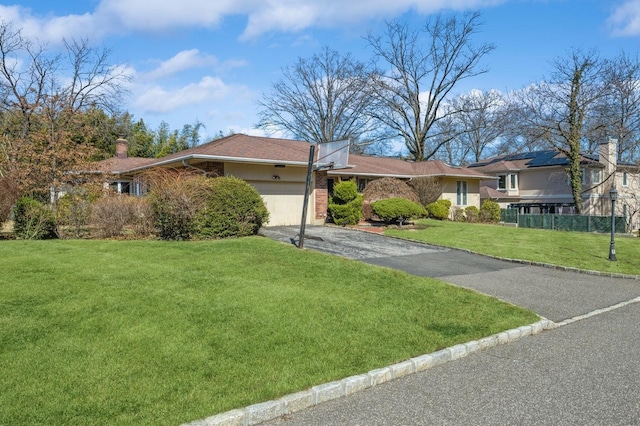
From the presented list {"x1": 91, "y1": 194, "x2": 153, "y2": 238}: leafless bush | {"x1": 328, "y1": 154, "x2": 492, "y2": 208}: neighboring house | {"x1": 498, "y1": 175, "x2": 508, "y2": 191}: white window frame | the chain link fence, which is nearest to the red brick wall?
{"x1": 328, "y1": 154, "x2": 492, "y2": 208}: neighboring house

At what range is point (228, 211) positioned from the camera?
42.7ft

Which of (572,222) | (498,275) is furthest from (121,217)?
(572,222)

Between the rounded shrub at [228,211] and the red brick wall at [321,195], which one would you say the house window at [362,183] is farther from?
the rounded shrub at [228,211]

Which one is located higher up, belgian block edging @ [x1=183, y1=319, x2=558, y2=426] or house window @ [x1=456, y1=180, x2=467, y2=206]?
house window @ [x1=456, y1=180, x2=467, y2=206]

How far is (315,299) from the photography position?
6.93 m

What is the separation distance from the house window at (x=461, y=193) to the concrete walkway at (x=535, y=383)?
2187 cm

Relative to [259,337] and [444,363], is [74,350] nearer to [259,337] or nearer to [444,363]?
[259,337]

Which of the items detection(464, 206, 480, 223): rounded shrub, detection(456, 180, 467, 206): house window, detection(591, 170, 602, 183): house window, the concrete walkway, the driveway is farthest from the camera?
detection(591, 170, 602, 183): house window

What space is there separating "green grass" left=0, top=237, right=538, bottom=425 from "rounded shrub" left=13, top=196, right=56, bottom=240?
3.53m

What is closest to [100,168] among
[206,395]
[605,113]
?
[206,395]

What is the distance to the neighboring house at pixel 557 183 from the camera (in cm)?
3472

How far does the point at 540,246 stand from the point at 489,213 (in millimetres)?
14314

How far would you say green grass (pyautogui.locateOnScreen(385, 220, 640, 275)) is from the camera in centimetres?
1262

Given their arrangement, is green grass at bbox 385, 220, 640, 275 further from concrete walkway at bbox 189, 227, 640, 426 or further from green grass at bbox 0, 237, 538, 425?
green grass at bbox 0, 237, 538, 425
